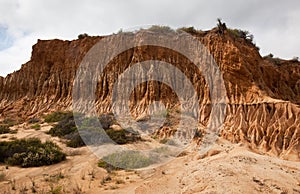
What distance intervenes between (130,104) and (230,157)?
1558cm

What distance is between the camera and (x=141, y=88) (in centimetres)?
2670

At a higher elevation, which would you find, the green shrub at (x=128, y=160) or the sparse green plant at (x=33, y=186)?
the green shrub at (x=128, y=160)

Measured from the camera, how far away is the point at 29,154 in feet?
44.4

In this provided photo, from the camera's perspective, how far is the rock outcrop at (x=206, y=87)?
61.3 feet

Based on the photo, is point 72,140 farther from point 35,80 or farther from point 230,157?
point 35,80

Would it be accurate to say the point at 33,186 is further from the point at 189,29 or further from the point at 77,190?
the point at 189,29

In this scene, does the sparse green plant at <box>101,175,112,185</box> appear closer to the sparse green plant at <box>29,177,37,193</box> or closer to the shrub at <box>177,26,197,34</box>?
the sparse green plant at <box>29,177,37,193</box>

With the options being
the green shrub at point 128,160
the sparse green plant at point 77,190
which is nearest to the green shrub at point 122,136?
the green shrub at point 128,160

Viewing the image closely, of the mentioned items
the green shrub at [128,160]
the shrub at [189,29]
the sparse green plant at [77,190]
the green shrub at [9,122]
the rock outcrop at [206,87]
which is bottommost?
the sparse green plant at [77,190]

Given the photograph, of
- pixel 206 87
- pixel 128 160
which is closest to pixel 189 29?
pixel 206 87

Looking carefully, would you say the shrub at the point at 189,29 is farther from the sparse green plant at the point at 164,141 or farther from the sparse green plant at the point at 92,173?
the sparse green plant at the point at 92,173

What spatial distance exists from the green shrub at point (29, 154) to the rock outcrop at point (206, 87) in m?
10.8

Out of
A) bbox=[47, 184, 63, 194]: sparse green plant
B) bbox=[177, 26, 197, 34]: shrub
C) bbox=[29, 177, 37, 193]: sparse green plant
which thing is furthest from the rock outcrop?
bbox=[29, 177, 37, 193]: sparse green plant

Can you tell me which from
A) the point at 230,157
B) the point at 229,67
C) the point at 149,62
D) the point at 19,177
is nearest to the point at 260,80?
the point at 229,67
